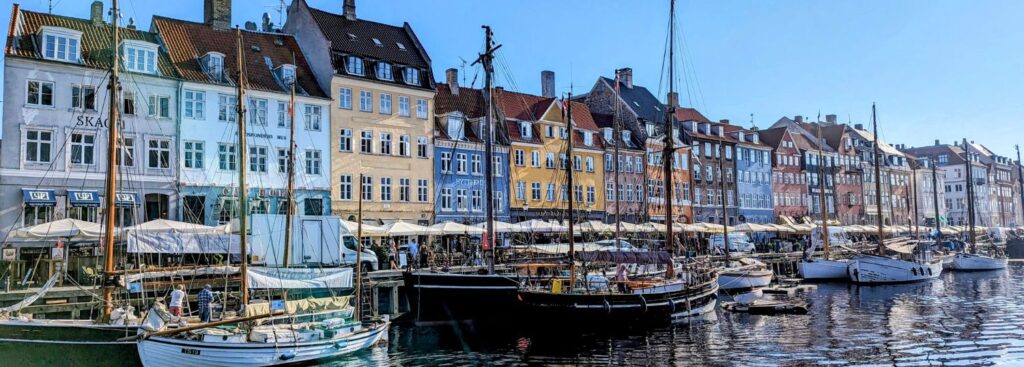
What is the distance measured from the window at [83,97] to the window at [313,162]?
11298 millimetres

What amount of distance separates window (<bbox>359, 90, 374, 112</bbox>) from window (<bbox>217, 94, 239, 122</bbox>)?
7.98 meters

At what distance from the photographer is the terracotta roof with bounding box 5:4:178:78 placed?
119ft

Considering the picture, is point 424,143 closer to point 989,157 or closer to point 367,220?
point 367,220

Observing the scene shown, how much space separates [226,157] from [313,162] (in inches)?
194

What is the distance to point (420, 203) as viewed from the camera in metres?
50.3

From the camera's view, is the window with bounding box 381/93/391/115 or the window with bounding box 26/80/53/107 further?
the window with bounding box 381/93/391/115

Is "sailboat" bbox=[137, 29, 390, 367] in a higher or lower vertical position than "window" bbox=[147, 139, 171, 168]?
lower

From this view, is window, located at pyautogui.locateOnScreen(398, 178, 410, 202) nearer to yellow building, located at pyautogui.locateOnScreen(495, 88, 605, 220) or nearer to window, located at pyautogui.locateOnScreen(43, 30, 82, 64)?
yellow building, located at pyautogui.locateOnScreen(495, 88, 605, 220)

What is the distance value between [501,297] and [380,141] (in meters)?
19.7

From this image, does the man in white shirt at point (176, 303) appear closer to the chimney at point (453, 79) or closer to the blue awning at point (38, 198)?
the blue awning at point (38, 198)

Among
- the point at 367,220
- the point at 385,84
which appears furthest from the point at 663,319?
the point at 385,84

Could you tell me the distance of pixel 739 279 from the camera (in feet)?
158

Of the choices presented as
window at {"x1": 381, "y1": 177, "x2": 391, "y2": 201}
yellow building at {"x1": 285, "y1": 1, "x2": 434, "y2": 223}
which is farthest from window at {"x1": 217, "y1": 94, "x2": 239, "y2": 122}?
window at {"x1": 381, "y1": 177, "x2": 391, "y2": 201}

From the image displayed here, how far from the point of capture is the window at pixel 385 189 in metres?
48.3
